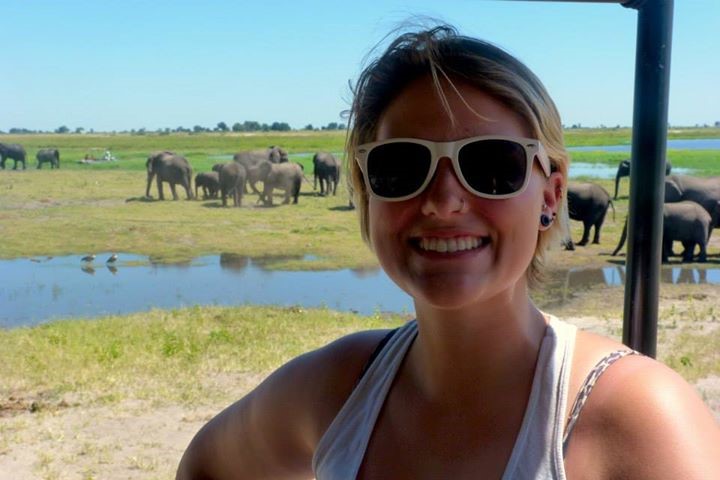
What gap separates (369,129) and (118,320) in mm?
5745

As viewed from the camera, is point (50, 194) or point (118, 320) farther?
point (50, 194)

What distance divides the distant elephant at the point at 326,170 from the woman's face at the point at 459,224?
1892 cm

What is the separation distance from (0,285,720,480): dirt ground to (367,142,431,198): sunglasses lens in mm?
2310

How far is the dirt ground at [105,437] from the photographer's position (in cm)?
309

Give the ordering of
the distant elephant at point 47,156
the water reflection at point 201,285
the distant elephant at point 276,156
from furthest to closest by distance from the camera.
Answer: the distant elephant at point 47,156, the distant elephant at point 276,156, the water reflection at point 201,285

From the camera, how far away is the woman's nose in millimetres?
879

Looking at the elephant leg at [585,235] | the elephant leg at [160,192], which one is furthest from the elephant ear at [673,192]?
the elephant leg at [160,192]

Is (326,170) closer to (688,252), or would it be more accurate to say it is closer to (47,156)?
(47,156)

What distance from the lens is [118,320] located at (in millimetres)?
6445

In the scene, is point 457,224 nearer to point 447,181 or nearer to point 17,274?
point 447,181

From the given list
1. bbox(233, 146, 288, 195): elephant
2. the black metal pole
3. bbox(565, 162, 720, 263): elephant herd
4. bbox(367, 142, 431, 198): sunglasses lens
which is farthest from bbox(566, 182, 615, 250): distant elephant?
bbox(367, 142, 431, 198): sunglasses lens

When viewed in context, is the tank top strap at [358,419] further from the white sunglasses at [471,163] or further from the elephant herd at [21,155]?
the elephant herd at [21,155]

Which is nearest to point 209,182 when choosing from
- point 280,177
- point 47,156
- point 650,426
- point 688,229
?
point 280,177

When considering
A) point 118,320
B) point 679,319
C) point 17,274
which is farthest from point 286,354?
point 17,274
